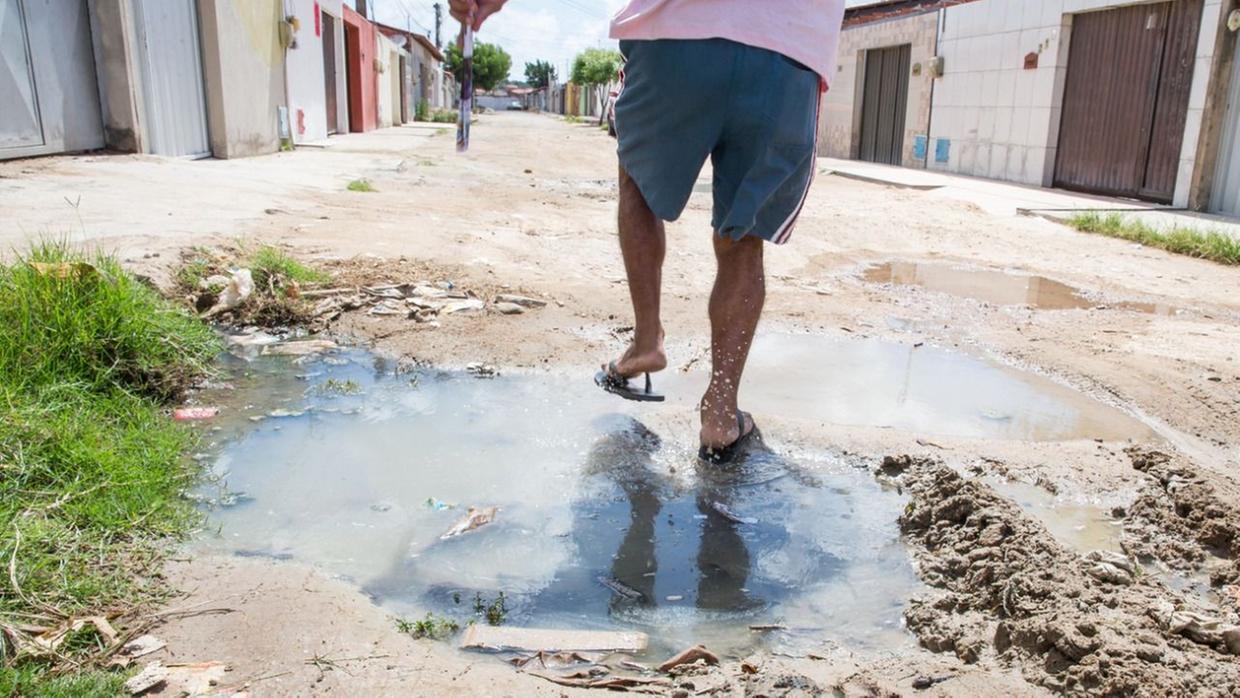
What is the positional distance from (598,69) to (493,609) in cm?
4890

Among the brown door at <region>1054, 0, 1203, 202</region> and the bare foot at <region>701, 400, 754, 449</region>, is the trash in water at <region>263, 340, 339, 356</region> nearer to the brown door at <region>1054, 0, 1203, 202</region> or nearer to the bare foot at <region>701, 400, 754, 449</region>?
the bare foot at <region>701, 400, 754, 449</region>

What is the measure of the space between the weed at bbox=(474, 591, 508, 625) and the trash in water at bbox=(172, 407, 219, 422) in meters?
1.18

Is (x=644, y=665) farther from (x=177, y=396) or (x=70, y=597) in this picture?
(x=177, y=396)

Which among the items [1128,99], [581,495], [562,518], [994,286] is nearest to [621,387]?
[581,495]

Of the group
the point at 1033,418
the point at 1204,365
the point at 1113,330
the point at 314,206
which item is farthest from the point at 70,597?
the point at 314,206

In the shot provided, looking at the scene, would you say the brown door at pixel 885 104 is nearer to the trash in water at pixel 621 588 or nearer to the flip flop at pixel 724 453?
the flip flop at pixel 724 453

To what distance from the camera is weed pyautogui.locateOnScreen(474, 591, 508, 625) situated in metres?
1.44

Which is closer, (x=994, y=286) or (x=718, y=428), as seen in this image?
(x=718, y=428)

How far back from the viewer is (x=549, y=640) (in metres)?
1.36

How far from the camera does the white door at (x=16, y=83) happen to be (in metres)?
5.86

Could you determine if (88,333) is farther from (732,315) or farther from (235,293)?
(732,315)

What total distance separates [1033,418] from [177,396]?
2.43 m

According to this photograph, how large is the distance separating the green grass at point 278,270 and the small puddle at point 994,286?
9.03ft

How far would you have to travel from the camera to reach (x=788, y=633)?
1.42m
